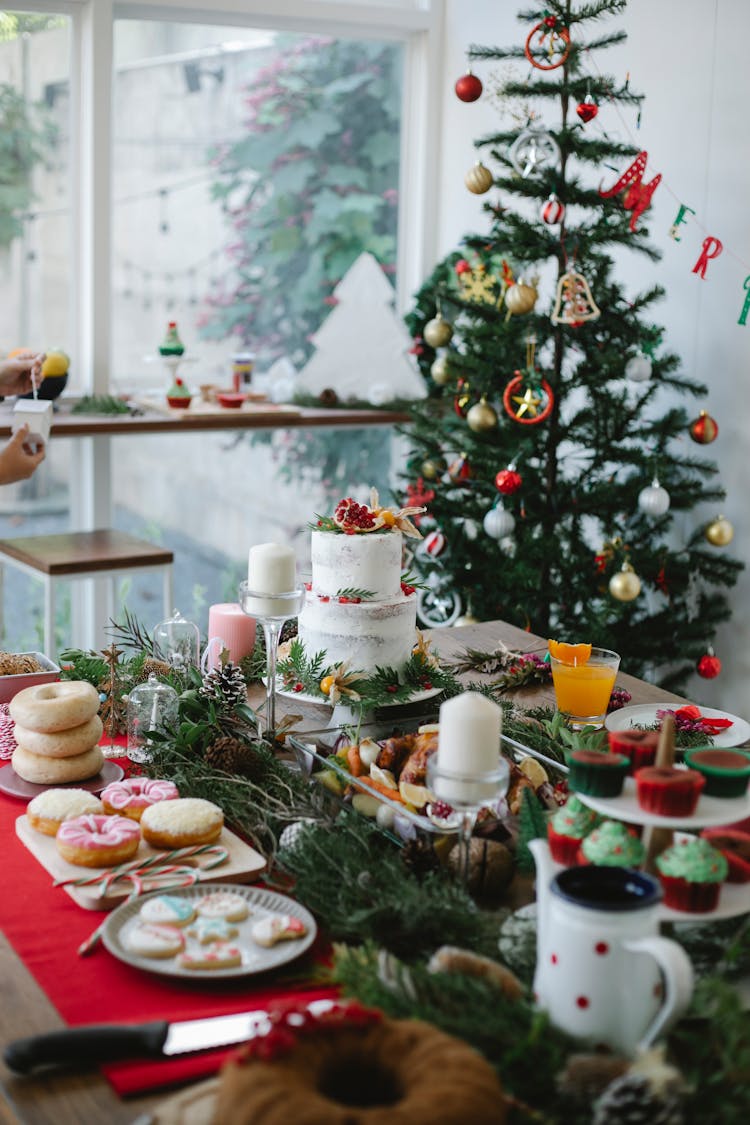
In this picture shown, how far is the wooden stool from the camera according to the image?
3320 millimetres

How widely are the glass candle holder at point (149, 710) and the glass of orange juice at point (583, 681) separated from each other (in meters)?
0.53

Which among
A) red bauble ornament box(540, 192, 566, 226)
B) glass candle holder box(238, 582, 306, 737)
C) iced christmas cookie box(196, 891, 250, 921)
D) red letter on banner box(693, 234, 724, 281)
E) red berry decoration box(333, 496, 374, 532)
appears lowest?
iced christmas cookie box(196, 891, 250, 921)

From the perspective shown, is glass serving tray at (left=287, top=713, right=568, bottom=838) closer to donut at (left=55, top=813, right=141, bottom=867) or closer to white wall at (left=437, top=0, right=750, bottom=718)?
donut at (left=55, top=813, right=141, bottom=867)

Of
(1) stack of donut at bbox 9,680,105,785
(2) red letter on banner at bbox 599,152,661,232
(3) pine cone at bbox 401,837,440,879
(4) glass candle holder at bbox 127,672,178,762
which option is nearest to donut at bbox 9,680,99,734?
(1) stack of donut at bbox 9,680,105,785

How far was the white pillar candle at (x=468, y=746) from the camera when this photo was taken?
1097 millimetres

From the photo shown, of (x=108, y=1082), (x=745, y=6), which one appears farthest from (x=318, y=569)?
(x=745, y=6)

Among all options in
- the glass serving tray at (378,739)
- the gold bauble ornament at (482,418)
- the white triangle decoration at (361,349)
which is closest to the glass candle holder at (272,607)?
the glass serving tray at (378,739)

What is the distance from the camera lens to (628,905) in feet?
3.03

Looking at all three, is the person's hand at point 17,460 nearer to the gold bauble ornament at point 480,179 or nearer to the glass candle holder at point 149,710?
the glass candle holder at point 149,710

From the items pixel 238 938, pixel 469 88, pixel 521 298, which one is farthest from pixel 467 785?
pixel 469 88

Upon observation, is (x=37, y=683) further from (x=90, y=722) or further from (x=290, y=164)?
(x=290, y=164)

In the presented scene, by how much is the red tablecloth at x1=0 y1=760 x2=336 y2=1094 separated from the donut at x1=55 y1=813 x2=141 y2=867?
0.05 metres

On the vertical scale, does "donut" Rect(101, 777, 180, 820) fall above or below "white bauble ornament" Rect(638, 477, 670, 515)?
below

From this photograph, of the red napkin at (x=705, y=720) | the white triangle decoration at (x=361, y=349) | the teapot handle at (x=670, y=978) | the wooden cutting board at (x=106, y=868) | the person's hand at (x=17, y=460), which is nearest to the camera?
the teapot handle at (x=670, y=978)
